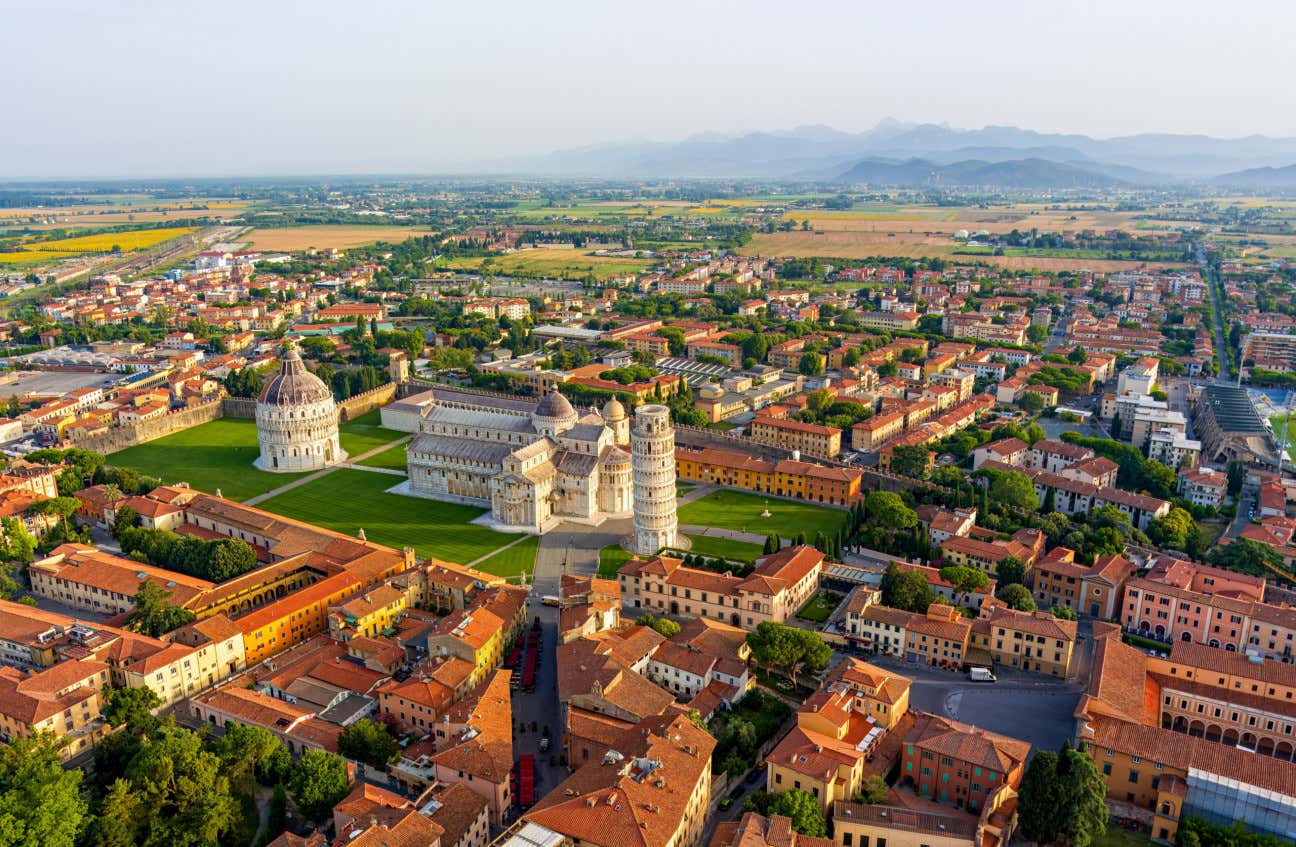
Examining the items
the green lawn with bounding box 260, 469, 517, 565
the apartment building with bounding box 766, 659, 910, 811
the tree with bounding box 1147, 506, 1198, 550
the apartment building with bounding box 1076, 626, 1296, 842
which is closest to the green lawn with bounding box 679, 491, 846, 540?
the green lawn with bounding box 260, 469, 517, 565

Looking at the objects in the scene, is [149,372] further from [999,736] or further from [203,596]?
[999,736]

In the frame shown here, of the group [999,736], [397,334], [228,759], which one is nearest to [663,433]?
[999,736]

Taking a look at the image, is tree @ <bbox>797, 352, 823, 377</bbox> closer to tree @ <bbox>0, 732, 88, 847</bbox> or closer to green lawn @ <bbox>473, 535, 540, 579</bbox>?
green lawn @ <bbox>473, 535, 540, 579</bbox>

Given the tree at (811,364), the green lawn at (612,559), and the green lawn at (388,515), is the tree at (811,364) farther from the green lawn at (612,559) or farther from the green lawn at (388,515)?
the green lawn at (612,559)

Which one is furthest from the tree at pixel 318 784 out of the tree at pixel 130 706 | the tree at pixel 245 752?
the tree at pixel 130 706

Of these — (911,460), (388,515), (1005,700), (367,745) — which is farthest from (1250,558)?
(388,515)

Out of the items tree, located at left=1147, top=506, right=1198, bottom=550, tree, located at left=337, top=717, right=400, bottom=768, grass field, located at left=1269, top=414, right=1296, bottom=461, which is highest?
tree, located at left=337, top=717, right=400, bottom=768
